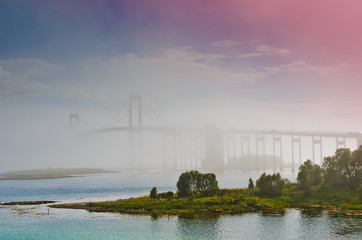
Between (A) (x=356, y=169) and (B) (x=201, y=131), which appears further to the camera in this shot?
(B) (x=201, y=131)

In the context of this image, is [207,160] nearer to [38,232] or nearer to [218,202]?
[218,202]

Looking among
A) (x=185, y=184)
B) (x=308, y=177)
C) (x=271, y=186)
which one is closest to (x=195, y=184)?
(x=185, y=184)

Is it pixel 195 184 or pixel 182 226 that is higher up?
pixel 195 184

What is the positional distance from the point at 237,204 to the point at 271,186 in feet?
34.7

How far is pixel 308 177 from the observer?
67125 mm

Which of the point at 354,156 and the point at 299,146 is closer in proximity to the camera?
the point at 354,156

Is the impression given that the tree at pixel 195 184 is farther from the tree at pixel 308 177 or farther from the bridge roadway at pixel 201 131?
the bridge roadway at pixel 201 131

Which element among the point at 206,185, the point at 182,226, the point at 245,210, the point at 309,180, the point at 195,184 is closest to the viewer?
the point at 182,226

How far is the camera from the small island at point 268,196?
56.0 meters

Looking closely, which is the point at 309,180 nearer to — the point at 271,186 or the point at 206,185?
the point at 271,186

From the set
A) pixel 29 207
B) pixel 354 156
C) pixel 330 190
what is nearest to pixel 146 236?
pixel 29 207

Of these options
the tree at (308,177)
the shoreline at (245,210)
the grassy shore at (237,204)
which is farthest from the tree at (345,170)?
the shoreline at (245,210)

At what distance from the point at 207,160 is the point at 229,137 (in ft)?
49.2

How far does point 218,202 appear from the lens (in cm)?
5806
